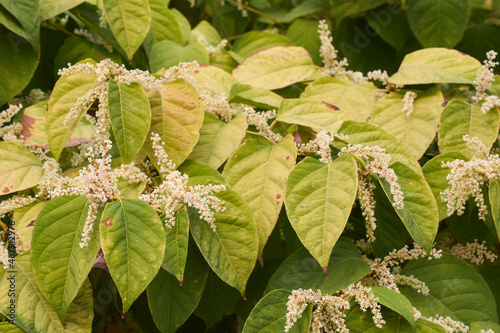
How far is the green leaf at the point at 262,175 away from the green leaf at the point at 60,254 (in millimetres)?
316

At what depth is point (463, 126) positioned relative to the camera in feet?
3.85

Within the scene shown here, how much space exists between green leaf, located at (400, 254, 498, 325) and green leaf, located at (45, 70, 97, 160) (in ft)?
2.67

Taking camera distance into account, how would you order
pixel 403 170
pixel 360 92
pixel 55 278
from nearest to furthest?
pixel 55 278 < pixel 403 170 < pixel 360 92

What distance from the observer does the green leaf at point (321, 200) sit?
0.88m

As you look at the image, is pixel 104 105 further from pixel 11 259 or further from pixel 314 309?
pixel 314 309

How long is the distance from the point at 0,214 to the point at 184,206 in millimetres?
462

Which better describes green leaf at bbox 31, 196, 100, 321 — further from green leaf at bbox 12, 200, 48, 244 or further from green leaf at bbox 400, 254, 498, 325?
green leaf at bbox 400, 254, 498, 325

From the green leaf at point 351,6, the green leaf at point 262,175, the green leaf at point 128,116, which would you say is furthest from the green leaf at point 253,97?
the green leaf at point 351,6

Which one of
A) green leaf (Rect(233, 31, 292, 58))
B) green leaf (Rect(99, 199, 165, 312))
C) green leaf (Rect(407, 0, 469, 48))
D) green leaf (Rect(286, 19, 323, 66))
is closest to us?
green leaf (Rect(99, 199, 165, 312))

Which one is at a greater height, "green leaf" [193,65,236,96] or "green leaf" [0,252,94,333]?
"green leaf" [193,65,236,96]

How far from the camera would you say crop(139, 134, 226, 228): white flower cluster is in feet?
2.93

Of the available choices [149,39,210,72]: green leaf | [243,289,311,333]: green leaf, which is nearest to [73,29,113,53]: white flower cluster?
[149,39,210,72]: green leaf

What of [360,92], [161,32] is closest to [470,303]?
[360,92]

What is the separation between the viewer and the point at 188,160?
105cm
